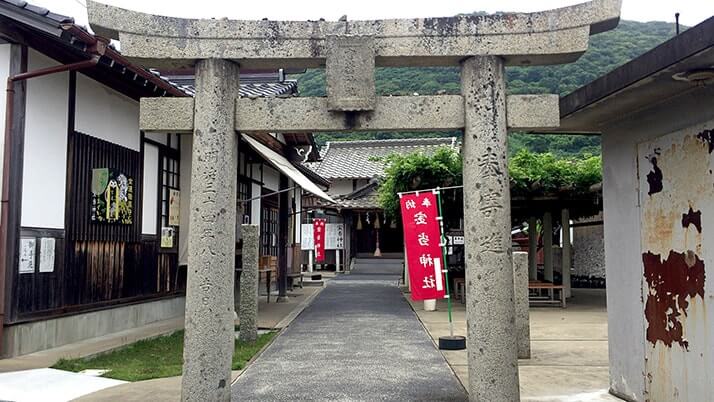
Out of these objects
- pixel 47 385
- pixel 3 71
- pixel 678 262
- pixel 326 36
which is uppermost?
pixel 3 71

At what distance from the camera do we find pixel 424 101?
593cm

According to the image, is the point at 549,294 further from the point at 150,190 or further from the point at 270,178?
the point at 150,190

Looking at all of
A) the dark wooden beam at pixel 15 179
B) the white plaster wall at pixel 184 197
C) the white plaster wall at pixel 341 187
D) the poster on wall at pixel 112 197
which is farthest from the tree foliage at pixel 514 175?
the white plaster wall at pixel 341 187

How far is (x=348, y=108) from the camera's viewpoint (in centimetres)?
580

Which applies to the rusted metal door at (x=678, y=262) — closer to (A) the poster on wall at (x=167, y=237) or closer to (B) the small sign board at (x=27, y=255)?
(B) the small sign board at (x=27, y=255)

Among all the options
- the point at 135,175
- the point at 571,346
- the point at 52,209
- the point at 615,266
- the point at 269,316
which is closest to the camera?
the point at 615,266

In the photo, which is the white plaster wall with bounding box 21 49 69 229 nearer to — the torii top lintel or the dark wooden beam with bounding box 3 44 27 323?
the dark wooden beam with bounding box 3 44 27 323

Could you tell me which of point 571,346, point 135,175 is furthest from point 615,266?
point 135,175

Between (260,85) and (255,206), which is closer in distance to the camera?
(255,206)

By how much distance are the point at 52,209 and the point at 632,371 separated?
8.52 meters

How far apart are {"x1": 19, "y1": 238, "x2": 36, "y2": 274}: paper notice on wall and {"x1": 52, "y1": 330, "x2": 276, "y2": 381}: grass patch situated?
1521mm

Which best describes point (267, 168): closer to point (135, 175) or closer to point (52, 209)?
point (135, 175)

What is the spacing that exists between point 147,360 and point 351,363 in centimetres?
308

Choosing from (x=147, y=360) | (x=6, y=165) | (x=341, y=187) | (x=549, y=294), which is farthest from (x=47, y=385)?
(x=341, y=187)
